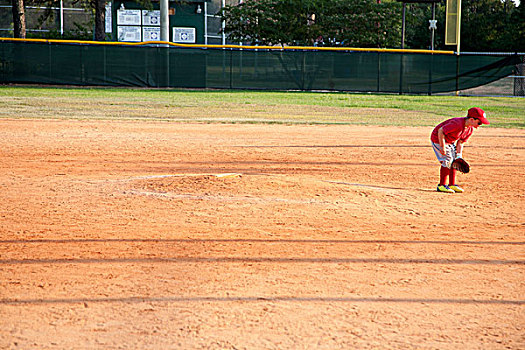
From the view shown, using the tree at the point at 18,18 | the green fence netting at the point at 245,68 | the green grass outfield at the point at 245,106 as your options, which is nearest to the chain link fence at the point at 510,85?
the green fence netting at the point at 245,68

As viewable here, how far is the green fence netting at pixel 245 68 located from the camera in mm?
25734

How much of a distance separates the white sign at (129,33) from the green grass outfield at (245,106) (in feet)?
41.0

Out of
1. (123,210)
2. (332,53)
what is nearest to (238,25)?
(332,53)

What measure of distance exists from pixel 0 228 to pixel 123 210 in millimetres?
1117

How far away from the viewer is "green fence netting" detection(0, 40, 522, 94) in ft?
84.4

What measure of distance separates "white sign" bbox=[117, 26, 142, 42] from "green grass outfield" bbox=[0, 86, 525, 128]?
41.0 ft

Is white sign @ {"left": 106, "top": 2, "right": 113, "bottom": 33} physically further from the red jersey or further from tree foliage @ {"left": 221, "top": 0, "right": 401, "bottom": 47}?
the red jersey

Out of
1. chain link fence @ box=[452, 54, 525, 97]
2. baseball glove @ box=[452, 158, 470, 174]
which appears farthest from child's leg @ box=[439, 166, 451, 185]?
chain link fence @ box=[452, 54, 525, 97]

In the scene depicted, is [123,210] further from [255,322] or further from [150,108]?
[150,108]

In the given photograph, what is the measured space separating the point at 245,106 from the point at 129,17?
20.8 m

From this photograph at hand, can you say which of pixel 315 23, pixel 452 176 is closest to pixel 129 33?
pixel 315 23

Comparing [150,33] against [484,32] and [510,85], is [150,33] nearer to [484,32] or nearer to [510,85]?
[510,85]

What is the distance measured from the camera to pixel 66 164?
8953mm

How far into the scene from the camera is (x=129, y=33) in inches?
1499
